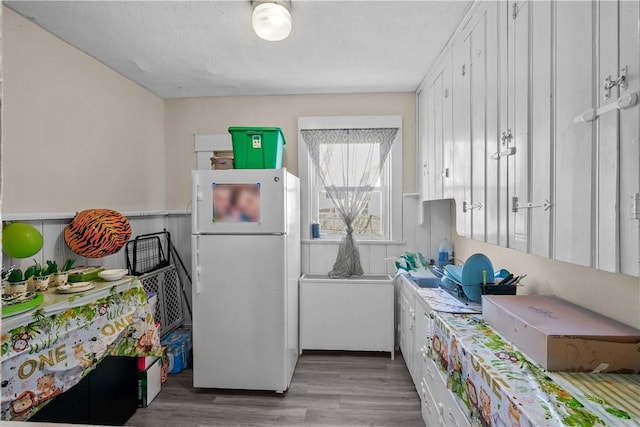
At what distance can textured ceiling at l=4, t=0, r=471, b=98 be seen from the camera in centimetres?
195

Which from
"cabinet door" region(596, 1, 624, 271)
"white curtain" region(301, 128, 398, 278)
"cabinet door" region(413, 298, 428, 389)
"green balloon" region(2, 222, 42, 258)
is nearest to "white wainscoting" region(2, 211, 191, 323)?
"green balloon" region(2, 222, 42, 258)

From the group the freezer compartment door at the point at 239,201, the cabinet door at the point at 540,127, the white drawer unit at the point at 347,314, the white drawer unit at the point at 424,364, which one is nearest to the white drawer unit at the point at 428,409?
the white drawer unit at the point at 424,364

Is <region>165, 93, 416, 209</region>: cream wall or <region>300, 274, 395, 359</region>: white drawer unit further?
<region>165, 93, 416, 209</region>: cream wall

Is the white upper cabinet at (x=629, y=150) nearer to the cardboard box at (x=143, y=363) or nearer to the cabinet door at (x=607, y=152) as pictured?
the cabinet door at (x=607, y=152)

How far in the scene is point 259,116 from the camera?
11.0 feet

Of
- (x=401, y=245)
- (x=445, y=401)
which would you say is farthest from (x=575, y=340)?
(x=401, y=245)

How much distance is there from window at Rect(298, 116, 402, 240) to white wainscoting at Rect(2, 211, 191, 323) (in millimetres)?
1234

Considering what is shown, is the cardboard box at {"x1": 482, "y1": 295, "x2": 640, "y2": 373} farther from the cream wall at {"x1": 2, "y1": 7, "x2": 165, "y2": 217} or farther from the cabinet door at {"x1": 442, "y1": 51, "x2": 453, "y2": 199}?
the cream wall at {"x1": 2, "y1": 7, "x2": 165, "y2": 217}

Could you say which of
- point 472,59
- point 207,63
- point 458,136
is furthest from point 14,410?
point 472,59

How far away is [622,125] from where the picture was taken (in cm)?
96

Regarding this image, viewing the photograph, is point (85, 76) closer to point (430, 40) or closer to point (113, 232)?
point (113, 232)

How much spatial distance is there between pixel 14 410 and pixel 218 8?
2.17 metres

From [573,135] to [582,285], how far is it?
756 mm

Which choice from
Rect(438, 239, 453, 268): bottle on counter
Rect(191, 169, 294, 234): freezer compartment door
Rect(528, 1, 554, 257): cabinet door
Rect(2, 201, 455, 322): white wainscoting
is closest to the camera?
Rect(528, 1, 554, 257): cabinet door
